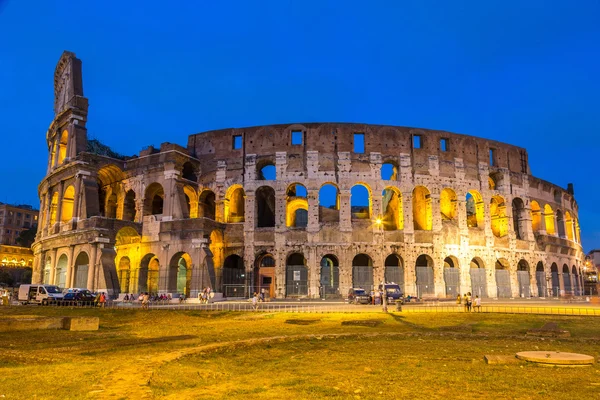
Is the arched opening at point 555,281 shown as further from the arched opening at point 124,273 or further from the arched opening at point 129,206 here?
the arched opening at point 129,206

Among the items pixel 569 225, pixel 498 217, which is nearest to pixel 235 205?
pixel 498 217

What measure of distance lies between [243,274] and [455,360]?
28108 mm

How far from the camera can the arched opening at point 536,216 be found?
44.0 metres

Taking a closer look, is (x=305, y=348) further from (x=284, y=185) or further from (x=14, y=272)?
(x=14, y=272)

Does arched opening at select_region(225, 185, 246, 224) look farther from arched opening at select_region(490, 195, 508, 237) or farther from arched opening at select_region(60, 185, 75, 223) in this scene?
arched opening at select_region(490, 195, 508, 237)

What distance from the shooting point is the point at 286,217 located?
123 ft

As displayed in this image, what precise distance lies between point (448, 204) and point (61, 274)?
1270 inches

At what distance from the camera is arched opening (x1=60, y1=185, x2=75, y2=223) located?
3844cm

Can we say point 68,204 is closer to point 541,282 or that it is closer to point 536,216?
point 541,282

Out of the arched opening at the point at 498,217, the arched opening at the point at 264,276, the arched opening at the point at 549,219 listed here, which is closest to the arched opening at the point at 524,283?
the arched opening at the point at 498,217

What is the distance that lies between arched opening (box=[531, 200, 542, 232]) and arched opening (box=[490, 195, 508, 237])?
14.1ft

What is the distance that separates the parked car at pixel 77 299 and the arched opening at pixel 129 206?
39.7ft

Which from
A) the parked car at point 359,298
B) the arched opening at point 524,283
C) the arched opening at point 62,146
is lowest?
the parked car at point 359,298

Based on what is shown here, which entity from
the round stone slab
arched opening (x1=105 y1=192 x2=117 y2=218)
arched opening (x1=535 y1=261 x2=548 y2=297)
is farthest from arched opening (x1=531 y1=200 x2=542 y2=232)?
the round stone slab
